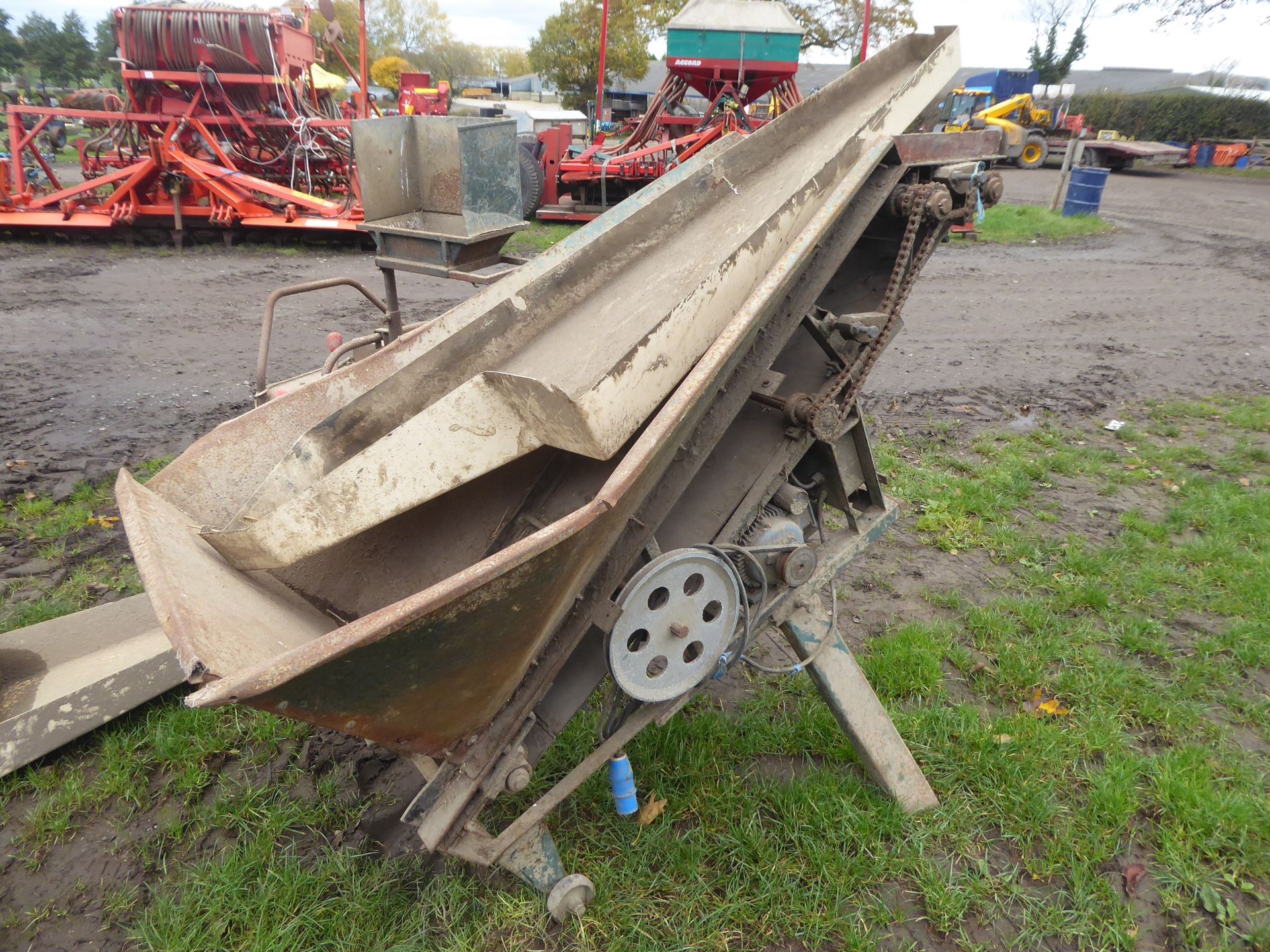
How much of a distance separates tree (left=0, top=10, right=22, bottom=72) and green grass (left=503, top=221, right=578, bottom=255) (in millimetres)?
40234

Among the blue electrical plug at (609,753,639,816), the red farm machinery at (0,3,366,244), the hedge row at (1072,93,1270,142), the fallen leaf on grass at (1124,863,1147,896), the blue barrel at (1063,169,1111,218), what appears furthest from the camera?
the hedge row at (1072,93,1270,142)

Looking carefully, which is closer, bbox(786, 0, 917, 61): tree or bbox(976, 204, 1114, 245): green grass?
bbox(976, 204, 1114, 245): green grass

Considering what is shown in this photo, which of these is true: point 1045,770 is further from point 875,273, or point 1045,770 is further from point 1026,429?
point 1026,429

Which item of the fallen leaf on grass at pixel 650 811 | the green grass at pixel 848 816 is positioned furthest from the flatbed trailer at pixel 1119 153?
the fallen leaf on grass at pixel 650 811

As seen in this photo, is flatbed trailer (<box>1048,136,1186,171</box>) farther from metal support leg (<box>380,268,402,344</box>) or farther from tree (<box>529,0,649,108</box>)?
metal support leg (<box>380,268,402,344</box>)

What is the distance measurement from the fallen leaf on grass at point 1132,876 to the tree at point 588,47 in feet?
107

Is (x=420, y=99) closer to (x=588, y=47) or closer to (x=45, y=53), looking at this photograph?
(x=588, y=47)

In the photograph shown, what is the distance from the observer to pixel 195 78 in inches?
427

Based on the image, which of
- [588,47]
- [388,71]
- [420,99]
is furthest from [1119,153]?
[388,71]

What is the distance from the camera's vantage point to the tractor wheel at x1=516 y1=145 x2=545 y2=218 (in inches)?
504

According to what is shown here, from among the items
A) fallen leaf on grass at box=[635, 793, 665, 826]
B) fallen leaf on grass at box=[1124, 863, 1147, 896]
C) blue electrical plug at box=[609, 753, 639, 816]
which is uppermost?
blue electrical plug at box=[609, 753, 639, 816]

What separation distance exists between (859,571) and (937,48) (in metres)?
2.51

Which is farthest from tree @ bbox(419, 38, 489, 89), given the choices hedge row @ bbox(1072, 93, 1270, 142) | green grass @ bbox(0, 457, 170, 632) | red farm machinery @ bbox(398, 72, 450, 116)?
green grass @ bbox(0, 457, 170, 632)

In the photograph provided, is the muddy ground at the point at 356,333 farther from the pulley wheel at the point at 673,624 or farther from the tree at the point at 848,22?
the tree at the point at 848,22
